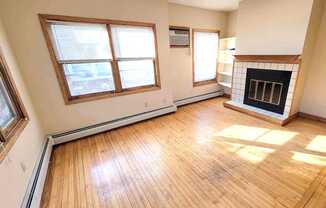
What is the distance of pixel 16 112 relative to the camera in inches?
73.0

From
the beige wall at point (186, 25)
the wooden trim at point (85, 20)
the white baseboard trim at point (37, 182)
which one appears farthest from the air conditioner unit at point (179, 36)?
the white baseboard trim at point (37, 182)

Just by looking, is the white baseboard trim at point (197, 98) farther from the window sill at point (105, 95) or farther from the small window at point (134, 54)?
the small window at point (134, 54)

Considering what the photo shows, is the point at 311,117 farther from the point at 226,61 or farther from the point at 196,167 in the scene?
the point at 196,167

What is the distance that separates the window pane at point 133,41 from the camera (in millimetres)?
2803

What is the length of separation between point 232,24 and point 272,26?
153 cm

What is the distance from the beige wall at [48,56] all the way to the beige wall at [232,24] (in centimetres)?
218

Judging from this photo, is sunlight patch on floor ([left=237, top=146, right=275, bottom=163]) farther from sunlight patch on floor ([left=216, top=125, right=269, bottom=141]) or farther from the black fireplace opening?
the black fireplace opening

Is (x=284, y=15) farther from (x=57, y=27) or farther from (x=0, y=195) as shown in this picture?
(x=0, y=195)

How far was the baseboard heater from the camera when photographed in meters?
2.60

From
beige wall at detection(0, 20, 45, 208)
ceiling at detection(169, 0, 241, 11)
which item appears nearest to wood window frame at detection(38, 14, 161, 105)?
beige wall at detection(0, 20, 45, 208)

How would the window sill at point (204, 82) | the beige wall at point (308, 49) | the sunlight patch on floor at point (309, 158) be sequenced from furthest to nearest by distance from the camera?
the window sill at point (204, 82) < the beige wall at point (308, 49) < the sunlight patch on floor at point (309, 158)

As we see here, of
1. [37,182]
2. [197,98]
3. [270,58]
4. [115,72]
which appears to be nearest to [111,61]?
[115,72]

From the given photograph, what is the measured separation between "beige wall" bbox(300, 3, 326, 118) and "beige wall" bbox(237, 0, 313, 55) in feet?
1.61

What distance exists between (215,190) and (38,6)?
11.1ft
